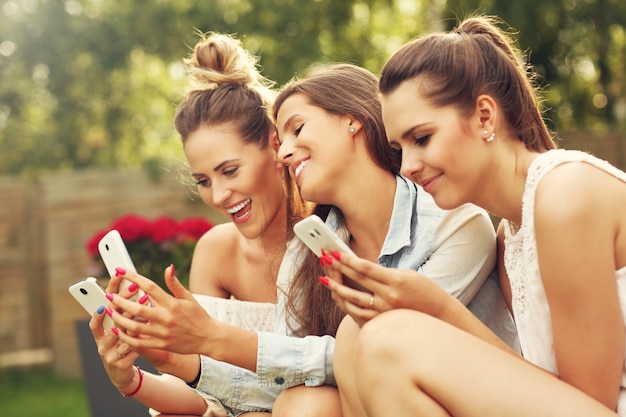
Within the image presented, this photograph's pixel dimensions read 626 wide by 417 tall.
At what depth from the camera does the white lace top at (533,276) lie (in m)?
2.35

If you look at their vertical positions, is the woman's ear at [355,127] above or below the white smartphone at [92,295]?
above

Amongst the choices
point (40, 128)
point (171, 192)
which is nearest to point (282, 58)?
point (171, 192)

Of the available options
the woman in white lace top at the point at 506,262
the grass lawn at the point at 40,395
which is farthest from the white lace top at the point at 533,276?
the grass lawn at the point at 40,395

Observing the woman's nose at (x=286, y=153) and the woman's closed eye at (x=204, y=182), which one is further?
the woman's closed eye at (x=204, y=182)

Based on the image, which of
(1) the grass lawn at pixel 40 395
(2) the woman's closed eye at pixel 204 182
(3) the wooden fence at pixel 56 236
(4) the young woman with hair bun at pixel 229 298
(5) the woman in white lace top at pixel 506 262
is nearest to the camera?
(5) the woman in white lace top at pixel 506 262

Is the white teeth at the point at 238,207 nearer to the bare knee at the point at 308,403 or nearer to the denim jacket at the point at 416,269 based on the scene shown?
the denim jacket at the point at 416,269

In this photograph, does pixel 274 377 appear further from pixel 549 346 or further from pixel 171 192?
pixel 171 192

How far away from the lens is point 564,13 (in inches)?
471

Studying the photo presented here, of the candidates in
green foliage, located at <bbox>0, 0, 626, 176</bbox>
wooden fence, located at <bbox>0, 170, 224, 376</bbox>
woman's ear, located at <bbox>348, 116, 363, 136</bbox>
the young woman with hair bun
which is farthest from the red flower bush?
green foliage, located at <bbox>0, 0, 626, 176</bbox>

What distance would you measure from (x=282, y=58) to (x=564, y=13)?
3987 millimetres

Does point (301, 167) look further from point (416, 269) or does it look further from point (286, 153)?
point (416, 269)

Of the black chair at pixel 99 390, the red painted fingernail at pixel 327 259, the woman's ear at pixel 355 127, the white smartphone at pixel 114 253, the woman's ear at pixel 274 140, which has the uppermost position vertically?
the woman's ear at pixel 355 127

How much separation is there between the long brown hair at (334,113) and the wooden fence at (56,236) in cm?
626

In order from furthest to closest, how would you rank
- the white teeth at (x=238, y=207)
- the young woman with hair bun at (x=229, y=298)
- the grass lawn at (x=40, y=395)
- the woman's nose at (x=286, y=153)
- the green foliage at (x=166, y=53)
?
1. the green foliage at (x=166, y=53)
2. the grass lawn at (x=40, y=395)
3. the white teeth at (x=238, y=207)
4. the woman's nose at (x=286, y=153)
5. the young woman with hair bun at (x=229, y=298)
